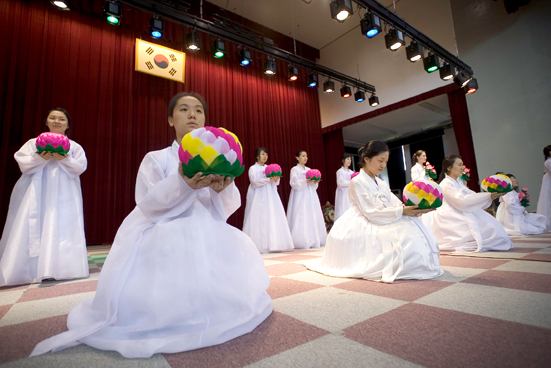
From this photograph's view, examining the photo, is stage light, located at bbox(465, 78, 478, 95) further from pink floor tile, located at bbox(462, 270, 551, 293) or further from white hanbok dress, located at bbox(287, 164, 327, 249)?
pink floor tile, located at bbox(462, 270, 551, 293)

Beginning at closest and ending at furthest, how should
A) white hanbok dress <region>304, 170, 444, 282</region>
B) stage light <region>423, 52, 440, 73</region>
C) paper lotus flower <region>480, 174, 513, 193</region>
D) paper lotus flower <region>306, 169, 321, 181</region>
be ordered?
white hanbok dress <region>304, 170, 444, 282</region> → paper lotus flower <region>480, 174, 513, 193</region> → paper lotus flower <region>306, 169, 321, 181</region> → stage light <region>423, 52, 440, 73</region>

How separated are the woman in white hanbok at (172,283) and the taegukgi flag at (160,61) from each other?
17.5ft

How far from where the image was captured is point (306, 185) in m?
4.89

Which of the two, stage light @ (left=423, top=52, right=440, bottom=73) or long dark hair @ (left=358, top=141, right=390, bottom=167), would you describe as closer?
long dark hair @ (left=358, top=141, right=390, bottom=167)

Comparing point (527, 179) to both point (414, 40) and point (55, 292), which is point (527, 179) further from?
point (55, 292)

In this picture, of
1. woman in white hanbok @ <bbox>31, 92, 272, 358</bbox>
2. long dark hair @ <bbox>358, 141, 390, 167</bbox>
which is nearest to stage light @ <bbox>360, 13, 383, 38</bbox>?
long dark hair @ <bbox>358, 141, 390, 167</bbox>

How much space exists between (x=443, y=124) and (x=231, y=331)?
35.9 feet

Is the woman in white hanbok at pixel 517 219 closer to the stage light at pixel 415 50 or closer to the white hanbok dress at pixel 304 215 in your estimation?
the stage light at pixel 415 50

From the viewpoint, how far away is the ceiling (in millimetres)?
8024

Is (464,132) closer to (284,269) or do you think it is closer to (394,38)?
(394,38)

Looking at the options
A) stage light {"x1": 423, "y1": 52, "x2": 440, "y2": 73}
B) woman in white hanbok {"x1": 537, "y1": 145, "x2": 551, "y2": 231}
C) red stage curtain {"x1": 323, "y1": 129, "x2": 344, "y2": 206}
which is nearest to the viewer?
woman in white hanbok {"x1": 537, "y1": 145, "x2": 551, "y2": 231}

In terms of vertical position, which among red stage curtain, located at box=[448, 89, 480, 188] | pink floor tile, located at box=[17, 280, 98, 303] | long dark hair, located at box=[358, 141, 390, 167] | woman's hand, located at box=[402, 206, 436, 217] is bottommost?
pink floor tile, located at box=[17, 280, 98, 303]

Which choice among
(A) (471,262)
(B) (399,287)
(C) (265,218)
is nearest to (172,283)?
(B) (399,287)

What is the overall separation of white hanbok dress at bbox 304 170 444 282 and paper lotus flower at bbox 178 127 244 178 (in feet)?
4.82
